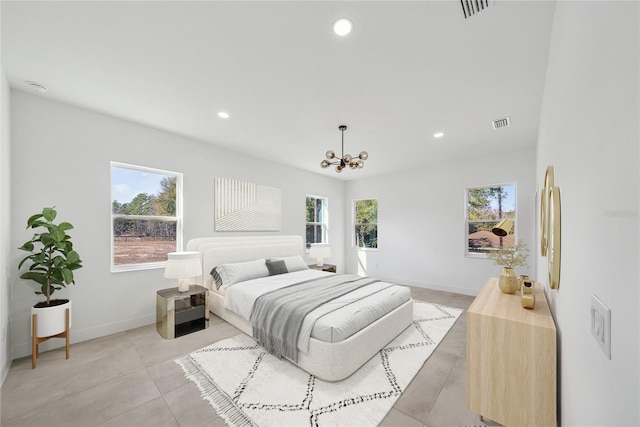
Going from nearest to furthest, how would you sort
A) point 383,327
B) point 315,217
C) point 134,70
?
point 134,70 < point 383,327 < point 315,217

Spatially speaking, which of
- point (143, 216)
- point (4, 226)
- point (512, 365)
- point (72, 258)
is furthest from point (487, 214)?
point (4, 226)

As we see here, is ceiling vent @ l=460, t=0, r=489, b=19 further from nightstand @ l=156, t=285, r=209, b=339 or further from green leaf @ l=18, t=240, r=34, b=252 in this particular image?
green leaf @ l=18, t=240, r=34, b=252

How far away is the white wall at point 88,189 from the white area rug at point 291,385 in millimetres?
1438

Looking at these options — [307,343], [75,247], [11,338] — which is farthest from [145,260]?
[307,343]

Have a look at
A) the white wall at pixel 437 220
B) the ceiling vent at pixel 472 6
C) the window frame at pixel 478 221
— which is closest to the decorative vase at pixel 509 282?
the ceiling vent at pixel 472 6

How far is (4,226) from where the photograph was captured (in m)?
2.38

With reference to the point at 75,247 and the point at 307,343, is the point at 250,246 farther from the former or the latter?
the point at 307,343

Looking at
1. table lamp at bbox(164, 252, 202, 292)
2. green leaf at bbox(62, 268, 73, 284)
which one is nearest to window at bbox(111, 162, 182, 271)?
table lamp at bbox(164, 252, 202, 292)

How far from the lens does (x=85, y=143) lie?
3129mm

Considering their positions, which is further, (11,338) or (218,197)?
(218,197)

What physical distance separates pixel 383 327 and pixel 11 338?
154 inches

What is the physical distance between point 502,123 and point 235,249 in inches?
174

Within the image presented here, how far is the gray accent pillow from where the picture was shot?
4289 mm

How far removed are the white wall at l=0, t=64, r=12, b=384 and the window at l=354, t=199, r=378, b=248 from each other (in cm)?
625
